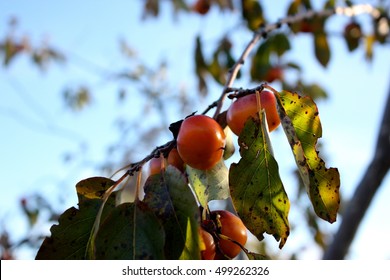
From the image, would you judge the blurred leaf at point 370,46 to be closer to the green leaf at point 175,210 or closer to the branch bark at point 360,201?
the branch bark at point 360,201

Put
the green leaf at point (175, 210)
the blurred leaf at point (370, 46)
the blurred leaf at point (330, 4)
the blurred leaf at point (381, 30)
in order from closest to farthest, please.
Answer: the green leaf at point (175, 210)
the blurred leaf at point (330, 4)
the blurred leaf at point (381, 30)
the blurred leaf at point (370, 46)

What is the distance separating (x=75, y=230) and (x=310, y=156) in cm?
Answer: 36

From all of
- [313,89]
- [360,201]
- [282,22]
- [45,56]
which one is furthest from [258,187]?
[45,56]

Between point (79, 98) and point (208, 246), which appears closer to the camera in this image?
point (208, 246)

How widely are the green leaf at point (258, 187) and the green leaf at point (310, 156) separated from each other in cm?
4

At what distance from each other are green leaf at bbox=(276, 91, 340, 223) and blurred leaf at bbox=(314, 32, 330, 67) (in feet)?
4.74

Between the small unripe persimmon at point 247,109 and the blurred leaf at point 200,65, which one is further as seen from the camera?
the blurred leaf at point 200,65

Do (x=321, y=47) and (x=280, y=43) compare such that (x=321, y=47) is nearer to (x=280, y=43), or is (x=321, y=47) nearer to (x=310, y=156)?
(x=280, y=43)

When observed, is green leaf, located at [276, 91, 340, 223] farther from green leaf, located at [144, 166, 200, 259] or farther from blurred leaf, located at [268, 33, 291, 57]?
blurred leaf, located at [268, 33, 291, 57]

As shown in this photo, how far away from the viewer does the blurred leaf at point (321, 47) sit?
2.04m

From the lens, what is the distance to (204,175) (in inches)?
27.5

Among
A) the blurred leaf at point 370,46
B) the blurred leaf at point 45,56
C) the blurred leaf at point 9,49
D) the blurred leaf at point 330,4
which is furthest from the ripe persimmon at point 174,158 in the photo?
the blurred leaf at point 45,56

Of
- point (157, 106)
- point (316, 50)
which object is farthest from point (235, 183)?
point (157, 106)

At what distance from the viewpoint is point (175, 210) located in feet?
1.94
